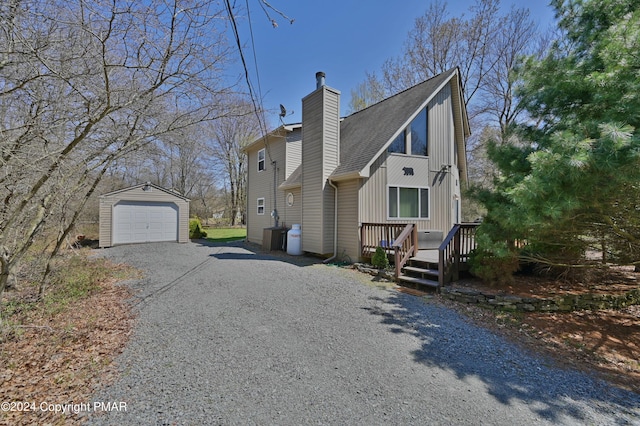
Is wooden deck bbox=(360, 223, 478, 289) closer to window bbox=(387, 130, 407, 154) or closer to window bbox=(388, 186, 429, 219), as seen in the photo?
window bbox=(388, 186, 429, 219)

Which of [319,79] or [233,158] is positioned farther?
[233,158]

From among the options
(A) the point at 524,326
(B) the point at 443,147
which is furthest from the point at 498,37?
(A) the point at 524,326

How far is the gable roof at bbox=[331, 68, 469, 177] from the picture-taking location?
908 cm

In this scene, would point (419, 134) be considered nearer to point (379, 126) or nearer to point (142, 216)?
point (379, 126)

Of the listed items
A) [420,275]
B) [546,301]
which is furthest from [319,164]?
[546,301]

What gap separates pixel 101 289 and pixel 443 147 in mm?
11282

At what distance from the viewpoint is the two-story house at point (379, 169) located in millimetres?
9133

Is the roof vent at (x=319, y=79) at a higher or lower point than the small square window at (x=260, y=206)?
higher

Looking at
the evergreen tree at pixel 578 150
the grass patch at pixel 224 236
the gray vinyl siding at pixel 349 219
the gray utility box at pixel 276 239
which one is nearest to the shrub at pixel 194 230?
the grass patch at pixel 224 236

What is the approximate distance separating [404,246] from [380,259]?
763 millimetres

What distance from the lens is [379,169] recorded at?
30.8 ft

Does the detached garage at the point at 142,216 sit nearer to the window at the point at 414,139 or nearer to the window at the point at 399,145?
the window at the point at 399,145

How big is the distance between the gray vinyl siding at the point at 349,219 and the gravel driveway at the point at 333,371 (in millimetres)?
3463

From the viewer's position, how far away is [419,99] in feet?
32.7
